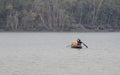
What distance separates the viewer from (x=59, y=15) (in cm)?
14888

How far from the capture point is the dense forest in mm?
144375

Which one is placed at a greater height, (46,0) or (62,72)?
(46,0)

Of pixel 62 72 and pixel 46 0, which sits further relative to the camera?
pixel 46 0

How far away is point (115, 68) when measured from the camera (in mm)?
46688

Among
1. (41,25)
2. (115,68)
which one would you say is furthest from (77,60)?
(41,25)

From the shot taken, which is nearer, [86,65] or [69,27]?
[86,65]

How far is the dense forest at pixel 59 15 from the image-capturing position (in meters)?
144

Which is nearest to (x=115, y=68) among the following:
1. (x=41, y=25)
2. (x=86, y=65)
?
(x=86, y=65)

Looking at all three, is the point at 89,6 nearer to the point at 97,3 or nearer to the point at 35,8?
the point at 97,3

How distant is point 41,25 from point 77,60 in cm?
9308

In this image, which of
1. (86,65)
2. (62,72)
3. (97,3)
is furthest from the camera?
(97,3)

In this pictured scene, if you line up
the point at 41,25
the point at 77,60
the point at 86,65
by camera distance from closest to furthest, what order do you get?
the point at 86,65, the point at 77,60, the point at 41,25

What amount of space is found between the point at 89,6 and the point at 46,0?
14367mm

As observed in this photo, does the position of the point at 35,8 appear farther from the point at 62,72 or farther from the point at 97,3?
the point at 62,72
